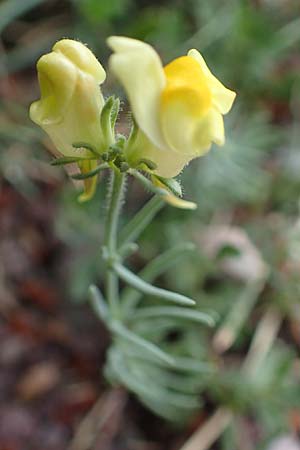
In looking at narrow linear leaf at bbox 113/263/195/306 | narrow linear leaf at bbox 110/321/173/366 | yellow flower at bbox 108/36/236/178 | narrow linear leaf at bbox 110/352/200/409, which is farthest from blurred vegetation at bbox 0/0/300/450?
yellow flower at bbox 108/36/236/178

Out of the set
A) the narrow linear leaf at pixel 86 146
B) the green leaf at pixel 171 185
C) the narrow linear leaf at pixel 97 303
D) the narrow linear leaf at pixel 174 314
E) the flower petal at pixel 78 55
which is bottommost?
the narrow linear leaf at pixel 174 314

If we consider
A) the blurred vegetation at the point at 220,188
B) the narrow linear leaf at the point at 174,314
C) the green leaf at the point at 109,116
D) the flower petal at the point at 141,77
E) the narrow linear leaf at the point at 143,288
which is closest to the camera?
the flower petal at the point at 141,77

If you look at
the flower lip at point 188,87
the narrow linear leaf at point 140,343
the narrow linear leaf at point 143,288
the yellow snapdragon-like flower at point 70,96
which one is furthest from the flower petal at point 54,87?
the narrow linear leaf at point 140,343

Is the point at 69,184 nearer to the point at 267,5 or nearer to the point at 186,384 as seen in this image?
the point at 186,384

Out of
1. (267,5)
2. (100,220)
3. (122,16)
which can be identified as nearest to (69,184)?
(100,220)

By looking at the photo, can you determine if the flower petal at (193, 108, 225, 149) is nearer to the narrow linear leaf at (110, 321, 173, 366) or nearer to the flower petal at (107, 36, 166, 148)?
the flower petal at (107, 36, 166, 148)

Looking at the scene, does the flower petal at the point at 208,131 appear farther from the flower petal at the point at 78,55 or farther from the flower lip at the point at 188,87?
the flower petal at the point at 78,55
